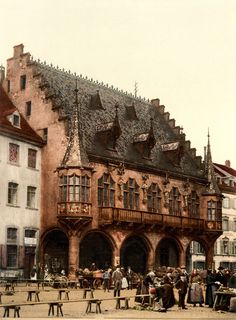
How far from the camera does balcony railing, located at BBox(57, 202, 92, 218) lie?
38.0 meters

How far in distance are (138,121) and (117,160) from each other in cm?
791

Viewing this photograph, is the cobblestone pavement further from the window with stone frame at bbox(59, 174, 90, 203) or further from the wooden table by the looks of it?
the window with stone frame at bbox(59, 174, 90, 203)

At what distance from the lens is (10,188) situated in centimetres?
3841

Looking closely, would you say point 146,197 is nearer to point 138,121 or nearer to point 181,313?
point 138,121

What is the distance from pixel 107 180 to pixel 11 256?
27.6 feet

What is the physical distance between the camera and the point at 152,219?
144 feet

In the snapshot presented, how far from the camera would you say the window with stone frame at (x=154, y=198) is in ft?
148

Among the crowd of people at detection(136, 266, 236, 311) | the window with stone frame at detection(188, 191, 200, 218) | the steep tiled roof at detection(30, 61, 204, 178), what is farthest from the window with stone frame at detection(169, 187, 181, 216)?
the crowd of people at detection(136, 266, 236, 311)

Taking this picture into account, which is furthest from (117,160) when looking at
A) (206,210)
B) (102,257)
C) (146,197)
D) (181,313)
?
(181,313)

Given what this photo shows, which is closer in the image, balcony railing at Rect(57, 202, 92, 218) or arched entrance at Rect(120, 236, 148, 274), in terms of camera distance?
balcony railing at Rect(57, 202, 92, 218)

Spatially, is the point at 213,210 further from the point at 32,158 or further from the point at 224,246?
the point at 32,158

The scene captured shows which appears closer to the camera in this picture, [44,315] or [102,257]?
[44,315]

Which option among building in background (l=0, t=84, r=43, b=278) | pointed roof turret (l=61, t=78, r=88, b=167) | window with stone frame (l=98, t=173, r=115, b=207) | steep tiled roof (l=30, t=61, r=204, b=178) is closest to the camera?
building in background (l=0, t=84, r=43, b=278)

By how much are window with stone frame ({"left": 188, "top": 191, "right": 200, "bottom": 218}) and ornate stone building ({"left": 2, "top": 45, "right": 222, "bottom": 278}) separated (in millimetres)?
82
